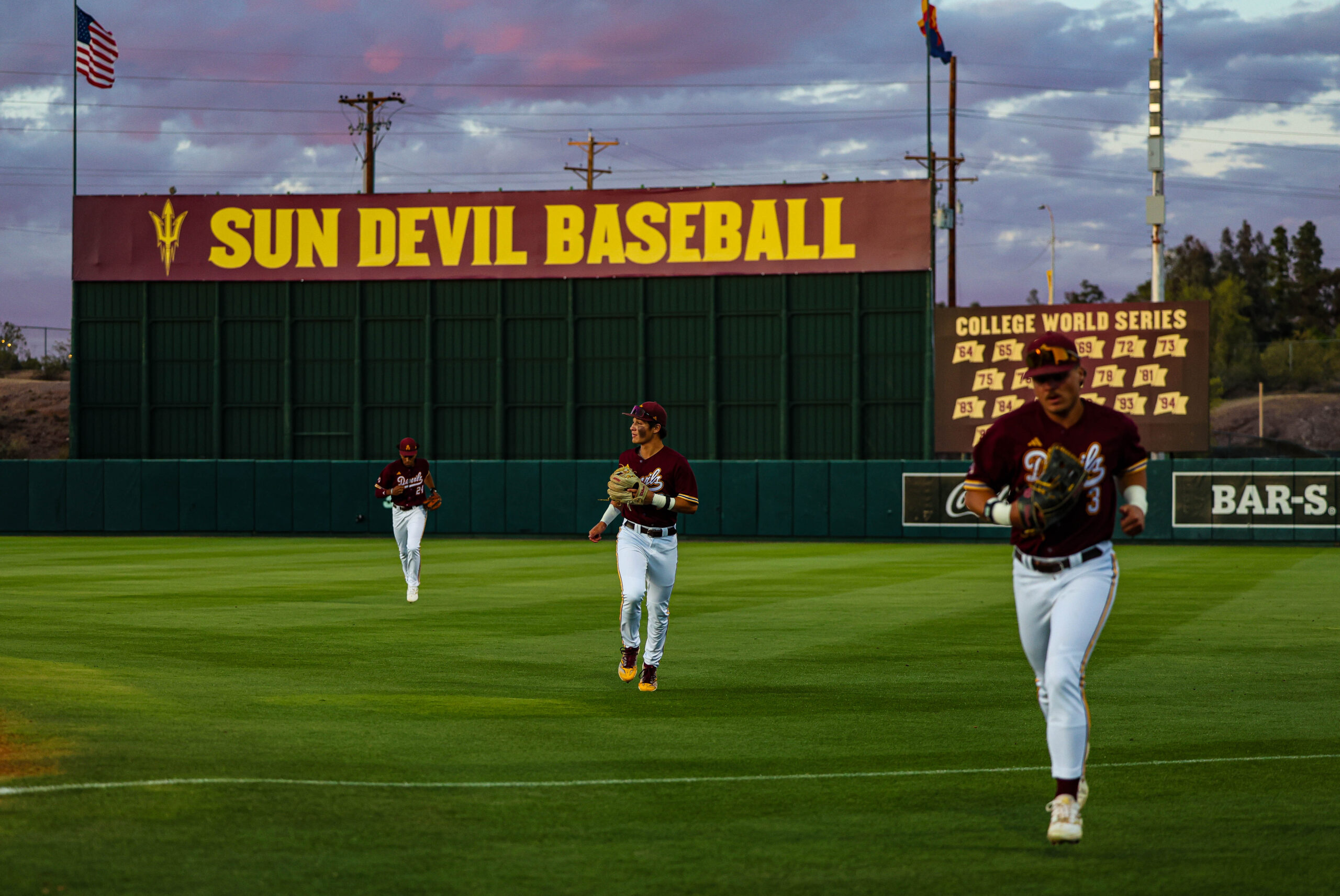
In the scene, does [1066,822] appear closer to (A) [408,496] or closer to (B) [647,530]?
(B) [647,530]

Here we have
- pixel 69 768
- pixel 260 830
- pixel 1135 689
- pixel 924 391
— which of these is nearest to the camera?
pixel 260 830

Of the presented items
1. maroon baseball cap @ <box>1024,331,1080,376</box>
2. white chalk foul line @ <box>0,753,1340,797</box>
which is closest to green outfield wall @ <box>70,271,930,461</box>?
white chalk foul line @ <box>0,753,1340,797</box>

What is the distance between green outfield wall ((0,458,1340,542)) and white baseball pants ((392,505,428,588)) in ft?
52.3

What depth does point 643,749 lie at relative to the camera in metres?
7.87

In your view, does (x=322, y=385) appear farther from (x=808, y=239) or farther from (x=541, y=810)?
(x=541, y=810)

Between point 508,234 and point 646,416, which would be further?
point 508,234

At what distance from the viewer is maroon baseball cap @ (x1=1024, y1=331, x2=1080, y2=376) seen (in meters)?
6.20

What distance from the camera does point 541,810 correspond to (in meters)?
6.33

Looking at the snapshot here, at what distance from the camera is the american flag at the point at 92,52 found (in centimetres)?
3684

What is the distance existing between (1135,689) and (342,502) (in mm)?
27699

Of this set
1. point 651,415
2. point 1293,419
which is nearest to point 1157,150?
point 651,415

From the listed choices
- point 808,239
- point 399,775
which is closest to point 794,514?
point 808,239

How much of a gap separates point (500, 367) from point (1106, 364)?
47.9 feet

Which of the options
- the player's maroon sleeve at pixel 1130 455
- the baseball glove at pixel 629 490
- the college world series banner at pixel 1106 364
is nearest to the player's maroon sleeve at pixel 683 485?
the baseball glove at pixel 629 490
